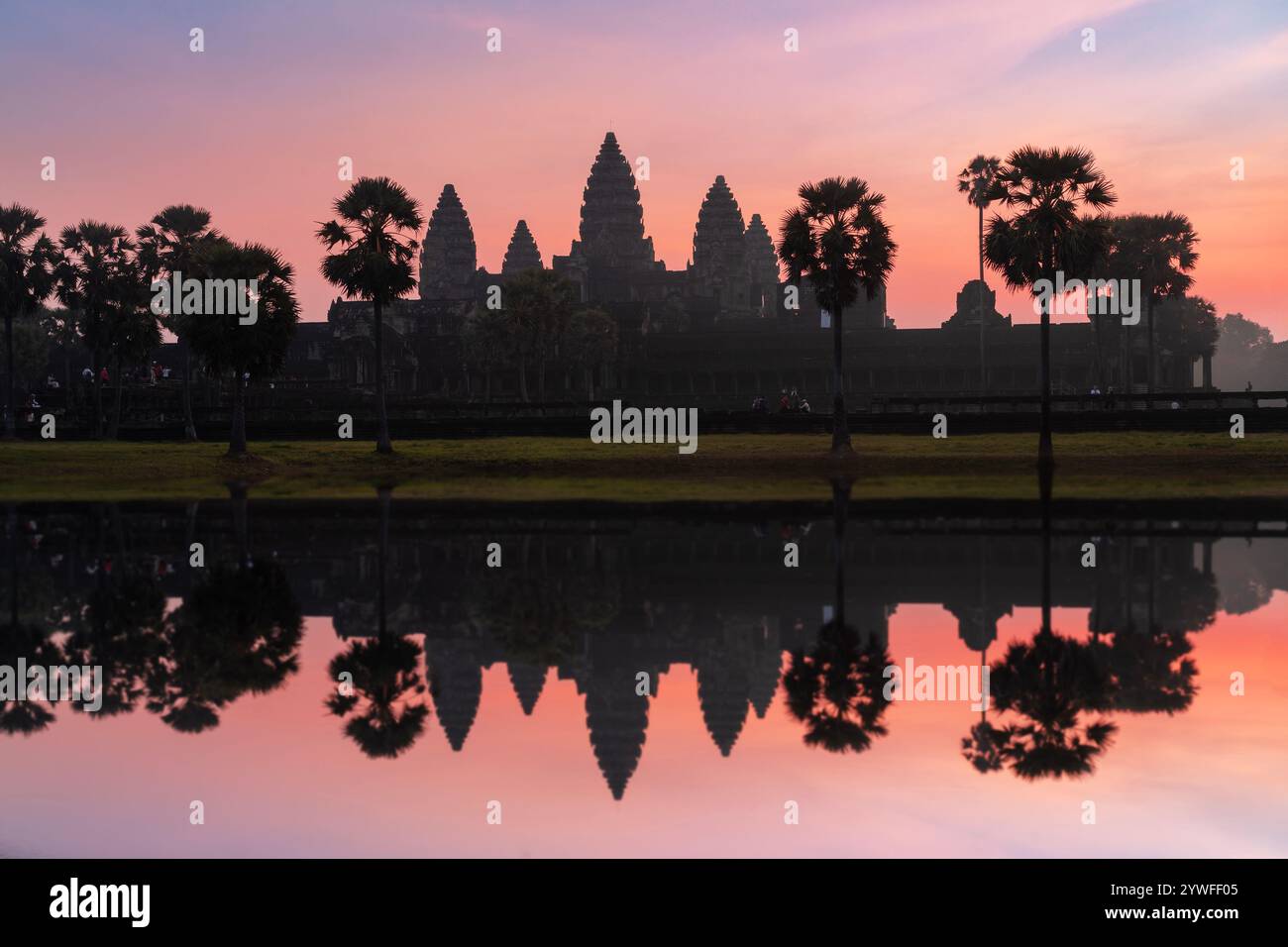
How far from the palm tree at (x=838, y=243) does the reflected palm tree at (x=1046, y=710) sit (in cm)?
3523

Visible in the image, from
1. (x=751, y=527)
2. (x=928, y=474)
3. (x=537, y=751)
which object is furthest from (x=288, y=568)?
(x=928, y=474)

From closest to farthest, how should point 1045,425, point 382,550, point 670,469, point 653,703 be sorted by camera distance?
1. point 653,703
2. point 382,550
3. point 670,469
4. point 1045,425

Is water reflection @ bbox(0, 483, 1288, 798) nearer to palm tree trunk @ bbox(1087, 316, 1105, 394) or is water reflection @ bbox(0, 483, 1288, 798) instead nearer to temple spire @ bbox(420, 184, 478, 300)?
palm tree trunk @ bbox(1087, 316, 1105, 394)

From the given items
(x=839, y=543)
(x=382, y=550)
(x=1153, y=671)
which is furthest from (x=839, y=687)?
(x=382, y=550)

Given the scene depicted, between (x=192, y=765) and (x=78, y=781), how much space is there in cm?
78

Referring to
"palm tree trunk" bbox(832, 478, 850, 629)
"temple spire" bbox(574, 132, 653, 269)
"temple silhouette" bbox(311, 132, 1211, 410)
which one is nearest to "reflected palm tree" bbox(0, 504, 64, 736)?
"palm tree trunk" bbox(832, 478, 850, 629)

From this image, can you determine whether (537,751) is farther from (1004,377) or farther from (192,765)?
(1004,377)

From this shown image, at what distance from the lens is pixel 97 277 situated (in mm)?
66438

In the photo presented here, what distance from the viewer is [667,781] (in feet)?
34.3

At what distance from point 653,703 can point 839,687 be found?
172 centimetres

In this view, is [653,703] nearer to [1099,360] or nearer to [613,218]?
[1099,360]

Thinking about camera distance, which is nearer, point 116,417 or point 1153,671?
point 1153,671
